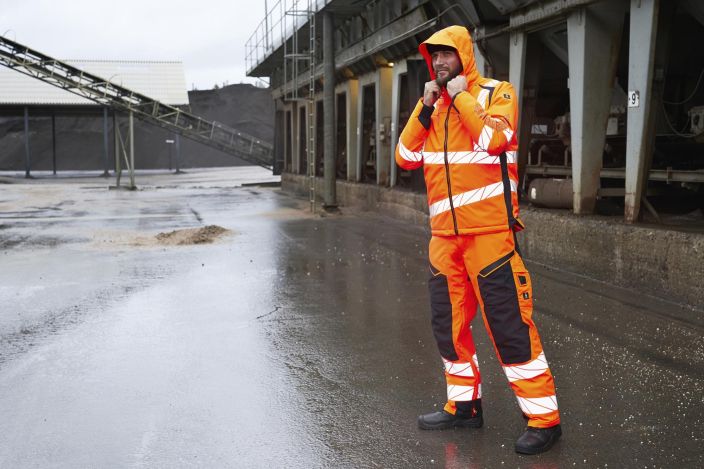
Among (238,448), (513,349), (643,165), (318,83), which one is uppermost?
(318,83)

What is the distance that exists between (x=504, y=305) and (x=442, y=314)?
397mm

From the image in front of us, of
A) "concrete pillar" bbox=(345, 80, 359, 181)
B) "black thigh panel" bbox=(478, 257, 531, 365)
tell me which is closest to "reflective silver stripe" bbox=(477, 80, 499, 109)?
"black thigh panel" bbox=(478, 257, 531, 365)

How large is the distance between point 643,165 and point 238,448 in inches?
242

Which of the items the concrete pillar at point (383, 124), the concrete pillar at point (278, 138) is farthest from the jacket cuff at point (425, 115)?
the concrete pillar at point (278, 138)

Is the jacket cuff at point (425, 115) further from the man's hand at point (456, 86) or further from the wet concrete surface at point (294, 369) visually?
the wet concrete surface at point (294, 369)

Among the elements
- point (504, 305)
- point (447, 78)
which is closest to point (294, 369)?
point (504, 305)

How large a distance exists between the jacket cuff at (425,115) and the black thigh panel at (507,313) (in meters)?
0.88

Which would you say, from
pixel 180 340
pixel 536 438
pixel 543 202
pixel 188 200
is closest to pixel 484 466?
pixel 536 438

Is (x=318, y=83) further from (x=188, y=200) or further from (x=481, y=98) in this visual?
(x=481, y=98)

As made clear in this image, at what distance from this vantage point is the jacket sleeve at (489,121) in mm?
3844

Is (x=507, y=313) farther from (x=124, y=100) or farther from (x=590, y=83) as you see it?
(x=124, y=100)

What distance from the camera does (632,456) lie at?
3811 millimetres

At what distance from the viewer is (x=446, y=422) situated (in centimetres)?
425

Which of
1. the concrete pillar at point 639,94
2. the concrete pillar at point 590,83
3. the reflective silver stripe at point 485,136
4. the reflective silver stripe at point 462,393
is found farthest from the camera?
the concrete pillar at point 590,83
